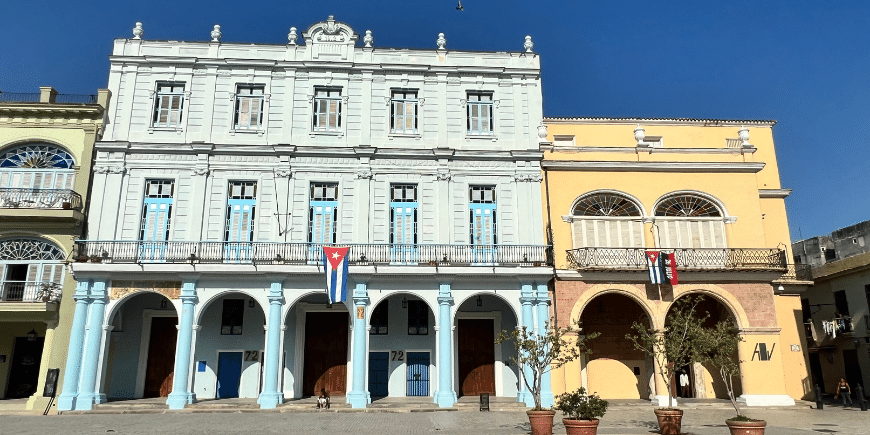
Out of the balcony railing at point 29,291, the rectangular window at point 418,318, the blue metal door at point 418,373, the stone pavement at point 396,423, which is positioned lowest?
the stone pavement at point 396,423

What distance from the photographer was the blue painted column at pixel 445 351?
21000 millimetres

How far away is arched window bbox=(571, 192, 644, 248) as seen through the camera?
2323 centimetres

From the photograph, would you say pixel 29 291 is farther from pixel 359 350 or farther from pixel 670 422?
pixel 670 422

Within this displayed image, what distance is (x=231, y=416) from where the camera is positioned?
741 inches

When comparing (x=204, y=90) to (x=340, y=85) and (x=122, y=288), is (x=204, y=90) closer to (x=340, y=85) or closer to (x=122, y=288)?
(x=340, y=85)

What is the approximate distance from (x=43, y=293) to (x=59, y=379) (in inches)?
120

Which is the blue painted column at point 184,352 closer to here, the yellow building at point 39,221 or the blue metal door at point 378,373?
the yellow building at point 39,221

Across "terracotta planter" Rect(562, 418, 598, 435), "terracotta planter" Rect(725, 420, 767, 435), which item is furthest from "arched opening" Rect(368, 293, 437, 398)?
"terracotta planter" Rect(725, 420, 767, 435)

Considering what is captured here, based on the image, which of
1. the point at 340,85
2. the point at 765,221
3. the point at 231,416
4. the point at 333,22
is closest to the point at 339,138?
the point at 340,85

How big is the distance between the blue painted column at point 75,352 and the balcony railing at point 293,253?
1.28m

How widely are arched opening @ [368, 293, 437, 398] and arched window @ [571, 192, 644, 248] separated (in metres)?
6.54

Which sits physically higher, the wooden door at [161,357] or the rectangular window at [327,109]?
the rectangular window at [327,109]

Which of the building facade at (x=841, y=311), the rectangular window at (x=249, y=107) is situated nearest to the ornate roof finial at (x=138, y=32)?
the rectangular window at (x=249, y=107)

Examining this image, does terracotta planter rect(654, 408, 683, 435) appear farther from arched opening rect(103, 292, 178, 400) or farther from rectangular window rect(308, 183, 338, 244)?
arched opening rect(103, 292, 178, 400)
